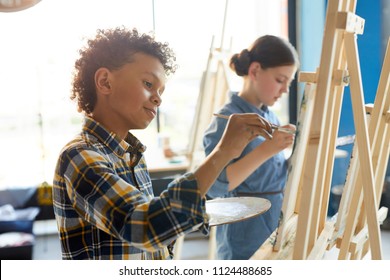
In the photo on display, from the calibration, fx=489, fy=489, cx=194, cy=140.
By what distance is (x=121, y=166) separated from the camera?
922mm

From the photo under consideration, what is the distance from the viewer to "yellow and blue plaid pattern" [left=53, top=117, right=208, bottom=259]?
76cm

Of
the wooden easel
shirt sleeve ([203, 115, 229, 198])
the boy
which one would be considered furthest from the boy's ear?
shirt sleeve ([203, 115, 229, 198])

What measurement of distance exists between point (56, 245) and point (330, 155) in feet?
8.31

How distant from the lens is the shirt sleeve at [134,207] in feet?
2.49

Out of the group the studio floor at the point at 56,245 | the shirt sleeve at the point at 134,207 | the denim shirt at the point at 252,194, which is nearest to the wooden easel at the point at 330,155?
the denim shirt at the point at 252,194

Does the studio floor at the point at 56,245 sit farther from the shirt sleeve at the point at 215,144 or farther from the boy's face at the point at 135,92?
the boy's face at the point at 135,92

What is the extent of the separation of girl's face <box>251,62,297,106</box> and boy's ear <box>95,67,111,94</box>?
0.79 metres

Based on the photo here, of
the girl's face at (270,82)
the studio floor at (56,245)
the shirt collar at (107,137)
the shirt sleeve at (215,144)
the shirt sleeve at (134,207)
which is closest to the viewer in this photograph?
the shirt sleeve at (134,207)

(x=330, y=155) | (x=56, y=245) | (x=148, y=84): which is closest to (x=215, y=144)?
(x=330, y=155)

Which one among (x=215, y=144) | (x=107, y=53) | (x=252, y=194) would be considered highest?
(x=107, y=53)

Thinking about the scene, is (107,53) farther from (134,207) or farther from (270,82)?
(270,82)

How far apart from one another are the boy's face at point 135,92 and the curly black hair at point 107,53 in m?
0.02
